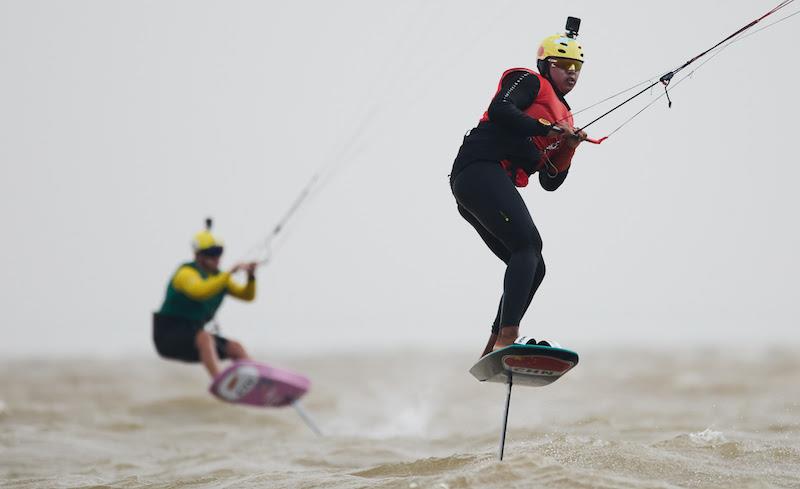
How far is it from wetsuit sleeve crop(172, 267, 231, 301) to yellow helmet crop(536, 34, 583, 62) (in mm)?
A: 5710

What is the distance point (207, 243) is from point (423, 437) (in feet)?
10.9

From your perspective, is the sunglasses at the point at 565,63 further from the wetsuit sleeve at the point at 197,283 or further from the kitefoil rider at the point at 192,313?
the kitefoil rider at the point at 192,313

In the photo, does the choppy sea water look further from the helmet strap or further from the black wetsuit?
the helmet strap

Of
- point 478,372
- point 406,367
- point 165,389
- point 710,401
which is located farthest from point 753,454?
point 406,367

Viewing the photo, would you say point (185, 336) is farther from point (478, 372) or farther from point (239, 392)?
point (478, 372)

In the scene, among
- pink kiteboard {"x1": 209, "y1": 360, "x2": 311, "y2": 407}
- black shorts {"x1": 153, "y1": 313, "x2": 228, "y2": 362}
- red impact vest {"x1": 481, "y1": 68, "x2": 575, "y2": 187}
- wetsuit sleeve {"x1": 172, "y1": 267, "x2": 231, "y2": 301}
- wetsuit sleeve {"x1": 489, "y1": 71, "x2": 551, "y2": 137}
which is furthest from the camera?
pink kiteboard {"x1": 209, "y1": 360, "x2": 311, "y2": 407}

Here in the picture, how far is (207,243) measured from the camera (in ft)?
41.7

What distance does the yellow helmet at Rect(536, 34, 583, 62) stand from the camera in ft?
22.7

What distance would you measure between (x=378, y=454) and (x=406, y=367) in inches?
999

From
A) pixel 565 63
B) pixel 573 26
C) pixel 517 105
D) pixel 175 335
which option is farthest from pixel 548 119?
pixel 175 335

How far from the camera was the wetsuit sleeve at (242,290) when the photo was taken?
1205cm

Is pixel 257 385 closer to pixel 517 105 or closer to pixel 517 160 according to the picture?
pixel 517 160

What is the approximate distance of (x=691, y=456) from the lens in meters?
7.41

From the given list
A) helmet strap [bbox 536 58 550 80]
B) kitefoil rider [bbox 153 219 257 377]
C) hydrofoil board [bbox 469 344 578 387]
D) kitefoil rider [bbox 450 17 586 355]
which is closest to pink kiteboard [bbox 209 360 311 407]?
kitefoil rider [bbox 153 219 257 377]
